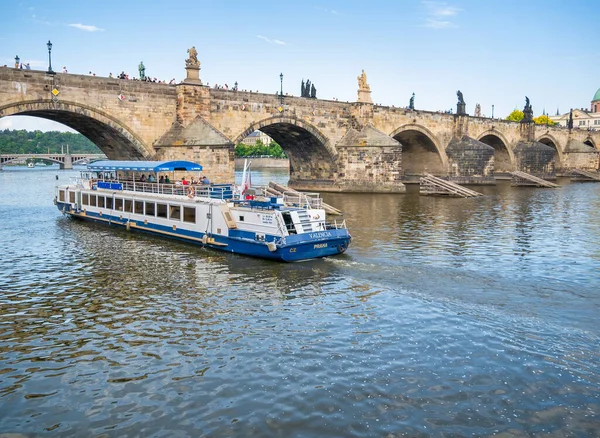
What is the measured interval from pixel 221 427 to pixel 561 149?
8954 cm

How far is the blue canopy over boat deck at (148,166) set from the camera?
2569 centimetres

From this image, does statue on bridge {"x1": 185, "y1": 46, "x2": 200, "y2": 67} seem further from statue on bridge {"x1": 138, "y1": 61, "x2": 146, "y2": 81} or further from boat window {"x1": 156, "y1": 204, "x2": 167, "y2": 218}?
boat window {"x1": 156, "y1": 204, "x2": 167, "y2": 218}

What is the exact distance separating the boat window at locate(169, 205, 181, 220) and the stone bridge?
38.7 ft

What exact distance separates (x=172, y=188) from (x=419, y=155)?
144ft

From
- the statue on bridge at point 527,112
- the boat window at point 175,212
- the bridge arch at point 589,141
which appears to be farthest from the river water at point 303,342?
the bridge arch at point 589,141

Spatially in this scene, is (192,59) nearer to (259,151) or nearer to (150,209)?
(150,209)

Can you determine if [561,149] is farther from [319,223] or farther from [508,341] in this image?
[508,341]

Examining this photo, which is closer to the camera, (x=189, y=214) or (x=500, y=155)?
(x=189, y=214)

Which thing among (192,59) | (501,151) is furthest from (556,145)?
(192,59)

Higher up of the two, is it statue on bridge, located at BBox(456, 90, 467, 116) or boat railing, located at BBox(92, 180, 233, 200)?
statue on bridge, located at BBox(456, 90, 467, 116)

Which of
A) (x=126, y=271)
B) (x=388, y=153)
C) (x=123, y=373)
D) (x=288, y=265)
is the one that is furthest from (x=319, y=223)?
(x=388, y=153)

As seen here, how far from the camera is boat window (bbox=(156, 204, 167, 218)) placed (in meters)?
24.2

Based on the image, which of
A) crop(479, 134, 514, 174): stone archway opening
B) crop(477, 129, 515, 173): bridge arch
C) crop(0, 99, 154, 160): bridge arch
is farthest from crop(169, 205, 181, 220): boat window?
crop(479, 134, 514, 174): stone archway opening

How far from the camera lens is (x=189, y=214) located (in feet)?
74.5
